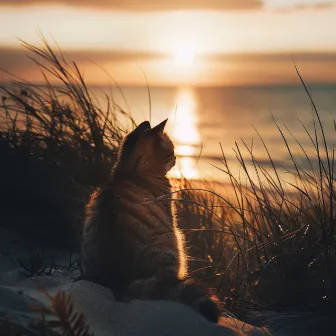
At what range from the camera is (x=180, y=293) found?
10.6 feet

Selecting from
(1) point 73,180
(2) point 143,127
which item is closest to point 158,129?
(2) point 143,127

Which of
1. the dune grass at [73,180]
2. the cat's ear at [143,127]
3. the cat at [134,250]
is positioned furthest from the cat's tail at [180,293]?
the cat's ear at [143,127]

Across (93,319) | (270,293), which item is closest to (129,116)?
(270,293)

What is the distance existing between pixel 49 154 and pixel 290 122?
20.5 meters

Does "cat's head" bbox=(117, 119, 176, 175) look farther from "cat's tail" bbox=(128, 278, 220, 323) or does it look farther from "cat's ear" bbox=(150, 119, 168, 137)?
"cat's tail" bbox=(128, 278, 220, 323)

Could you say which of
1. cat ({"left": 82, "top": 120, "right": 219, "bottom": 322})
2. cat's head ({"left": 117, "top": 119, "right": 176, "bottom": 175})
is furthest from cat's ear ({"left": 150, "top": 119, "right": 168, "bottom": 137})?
cat ({"left": 82, "top": 120, "right": 219, "bottom": 322})

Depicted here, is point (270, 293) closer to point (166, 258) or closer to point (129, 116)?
point (166, 258)

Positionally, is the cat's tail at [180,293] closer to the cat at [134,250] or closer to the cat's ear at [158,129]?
the cat at [134,250]

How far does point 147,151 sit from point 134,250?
1009mm

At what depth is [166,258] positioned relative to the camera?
3.54 m

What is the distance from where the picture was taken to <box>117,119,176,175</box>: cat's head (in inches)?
159

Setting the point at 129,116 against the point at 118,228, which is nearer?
the point at 118,228

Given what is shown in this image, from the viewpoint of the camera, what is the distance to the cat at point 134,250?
3307 mm

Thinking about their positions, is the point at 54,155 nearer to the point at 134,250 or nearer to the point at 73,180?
the point at 73,180
